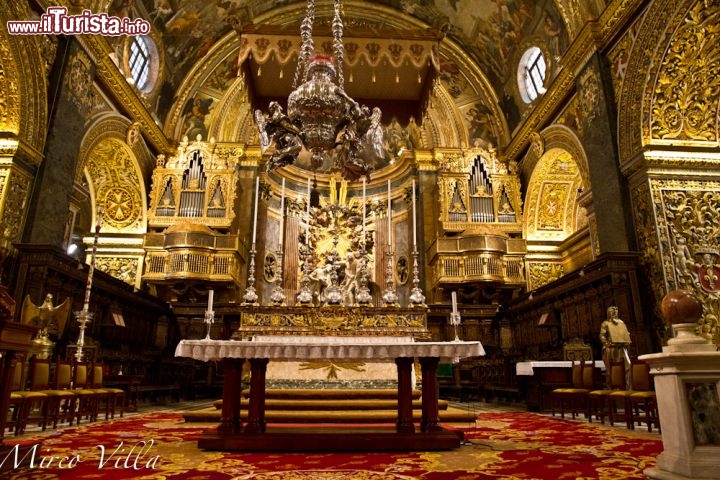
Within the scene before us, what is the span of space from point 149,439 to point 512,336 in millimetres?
10274

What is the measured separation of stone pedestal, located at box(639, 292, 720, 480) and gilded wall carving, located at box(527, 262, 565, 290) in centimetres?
1121

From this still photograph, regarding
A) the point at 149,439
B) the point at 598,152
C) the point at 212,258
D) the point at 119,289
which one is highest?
the point at 598,152

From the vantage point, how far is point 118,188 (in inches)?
517

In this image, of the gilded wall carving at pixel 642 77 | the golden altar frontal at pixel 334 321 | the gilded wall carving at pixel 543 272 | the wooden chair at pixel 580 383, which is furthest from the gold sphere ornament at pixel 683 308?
the gilded wall carving at pixel 543 272

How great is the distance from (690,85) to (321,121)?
22.4 feet

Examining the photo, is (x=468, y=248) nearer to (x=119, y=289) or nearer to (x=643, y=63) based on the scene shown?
(x=643, y=63)

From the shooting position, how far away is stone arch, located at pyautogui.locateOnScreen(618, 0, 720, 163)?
27.0 ft

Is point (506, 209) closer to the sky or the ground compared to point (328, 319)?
closer to the sky

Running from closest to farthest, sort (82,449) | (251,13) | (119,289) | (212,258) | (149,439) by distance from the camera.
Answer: (82,449)
(149,439)
(119,289)
(212,258)
(251,13)

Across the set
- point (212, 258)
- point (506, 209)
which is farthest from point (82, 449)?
point (506, 209)

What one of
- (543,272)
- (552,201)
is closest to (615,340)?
(543,272)

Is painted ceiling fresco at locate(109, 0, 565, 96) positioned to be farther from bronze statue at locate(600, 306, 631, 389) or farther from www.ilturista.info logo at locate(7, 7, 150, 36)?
bronze statue at locate(600, 306, 631, 389)

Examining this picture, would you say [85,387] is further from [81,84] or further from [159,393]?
[81,84]

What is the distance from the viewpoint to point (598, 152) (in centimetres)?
953
